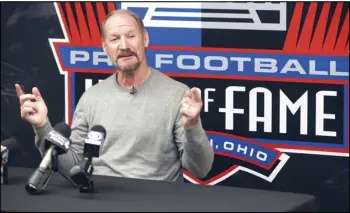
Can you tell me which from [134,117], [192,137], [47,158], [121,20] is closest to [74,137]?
[134,117]

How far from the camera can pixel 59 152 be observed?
10.4ft

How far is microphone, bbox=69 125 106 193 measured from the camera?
3086mm

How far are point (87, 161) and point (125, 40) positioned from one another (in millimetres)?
868

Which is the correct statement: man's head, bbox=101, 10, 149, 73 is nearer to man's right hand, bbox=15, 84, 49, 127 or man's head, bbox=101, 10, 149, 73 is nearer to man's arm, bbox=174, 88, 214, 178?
man's arm, bbox=174, 88, 214, 178

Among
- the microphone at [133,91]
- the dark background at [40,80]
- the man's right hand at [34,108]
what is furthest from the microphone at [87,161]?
the dark background at [40,80]

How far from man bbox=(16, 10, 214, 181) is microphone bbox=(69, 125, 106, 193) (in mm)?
581

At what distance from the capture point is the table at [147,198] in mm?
2902

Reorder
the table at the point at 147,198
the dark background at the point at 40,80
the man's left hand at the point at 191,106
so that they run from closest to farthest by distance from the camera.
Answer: the table at the point at 147,198 → the man's left hand at the point at 191,106 → the dark background at the point at 40,80

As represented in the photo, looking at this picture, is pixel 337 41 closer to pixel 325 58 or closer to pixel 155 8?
pixel 325 58

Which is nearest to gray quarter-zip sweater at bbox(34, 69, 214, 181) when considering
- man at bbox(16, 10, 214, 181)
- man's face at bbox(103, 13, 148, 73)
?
man at bbox(16, 10, 214, 181)

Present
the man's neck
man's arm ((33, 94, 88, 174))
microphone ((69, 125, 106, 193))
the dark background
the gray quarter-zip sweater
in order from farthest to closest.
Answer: the dark background < the man's neck < the gray quarter-zip sweater < man's arm ((33, 94, 88, 174)) < microphone ((69, 125, 106, 193))

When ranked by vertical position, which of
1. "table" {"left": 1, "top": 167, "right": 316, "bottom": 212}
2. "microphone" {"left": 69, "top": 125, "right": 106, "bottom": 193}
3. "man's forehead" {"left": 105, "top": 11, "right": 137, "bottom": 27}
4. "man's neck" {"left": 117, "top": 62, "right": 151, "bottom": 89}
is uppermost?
"man's forehead" {"left": 105, "top": 11, "right": 137, "bottom": 27}

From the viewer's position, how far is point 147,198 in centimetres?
306

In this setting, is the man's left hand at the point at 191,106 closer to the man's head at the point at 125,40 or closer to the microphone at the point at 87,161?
the microphone at the point at 87,161
